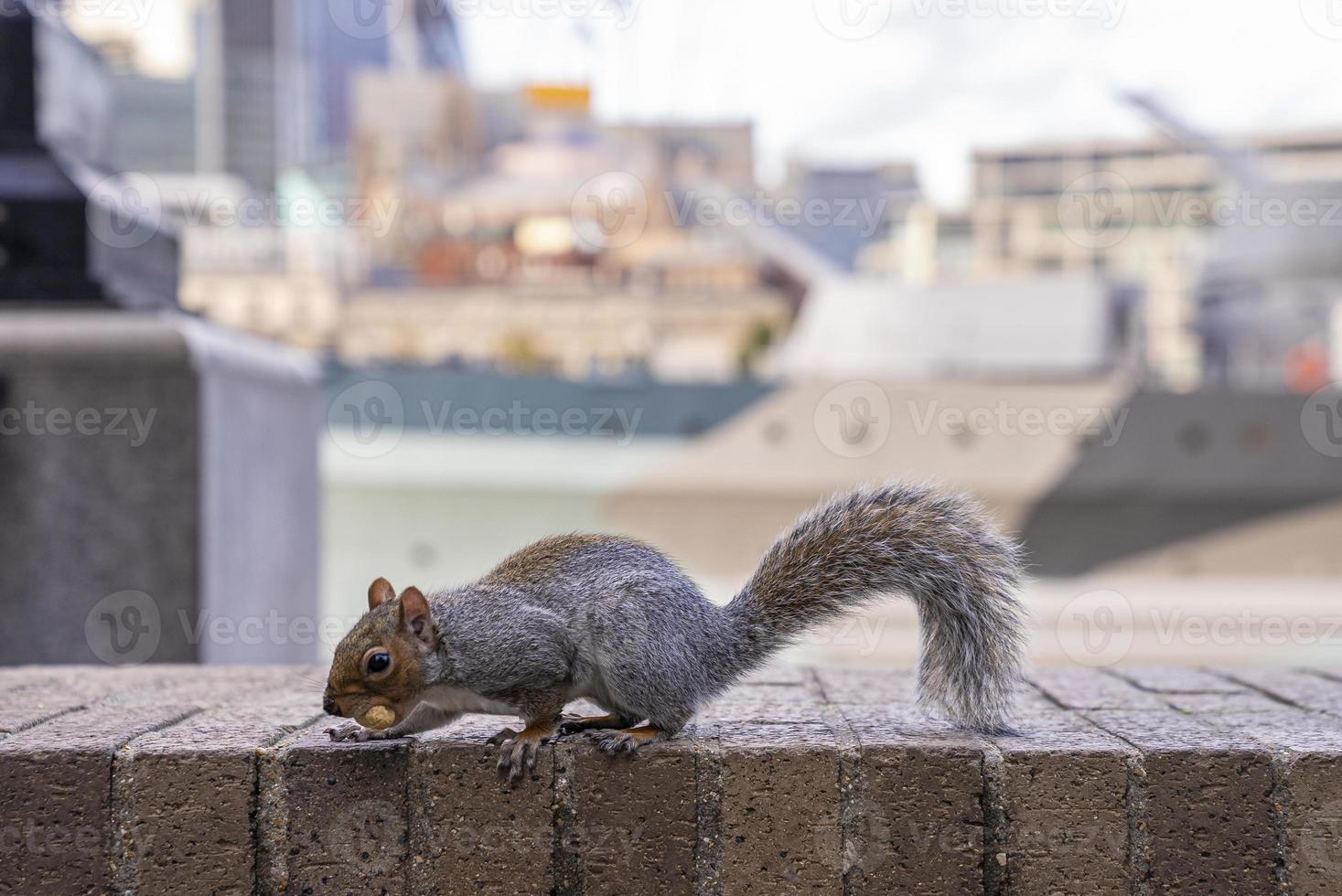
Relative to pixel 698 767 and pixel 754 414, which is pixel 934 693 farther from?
pixel 754 414

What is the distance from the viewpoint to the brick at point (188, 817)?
1624mm

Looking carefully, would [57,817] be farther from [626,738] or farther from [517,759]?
[626,738]

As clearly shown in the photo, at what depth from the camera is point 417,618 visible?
1627mm

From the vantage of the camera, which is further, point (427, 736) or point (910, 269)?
point (910, 269)

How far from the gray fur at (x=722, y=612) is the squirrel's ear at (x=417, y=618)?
0.08 feet

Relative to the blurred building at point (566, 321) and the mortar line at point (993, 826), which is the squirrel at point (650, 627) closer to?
the mortar line at point (993, 826)

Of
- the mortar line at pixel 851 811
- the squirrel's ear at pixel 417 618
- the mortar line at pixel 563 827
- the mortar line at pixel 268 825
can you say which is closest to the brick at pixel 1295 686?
the mortar line at pixel 851 811

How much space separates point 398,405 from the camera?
1391 cm

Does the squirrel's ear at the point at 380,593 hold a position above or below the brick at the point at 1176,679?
above

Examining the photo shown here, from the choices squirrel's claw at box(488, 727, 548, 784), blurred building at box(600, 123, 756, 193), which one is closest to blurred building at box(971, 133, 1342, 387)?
blurred building at box(600, 123, 756, 193)

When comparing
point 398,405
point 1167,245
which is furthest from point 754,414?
point 1167,245

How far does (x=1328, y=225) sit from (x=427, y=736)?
16250 millimetres

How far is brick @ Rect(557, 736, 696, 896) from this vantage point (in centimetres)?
163

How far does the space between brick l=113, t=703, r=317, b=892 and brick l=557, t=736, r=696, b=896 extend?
46cm
